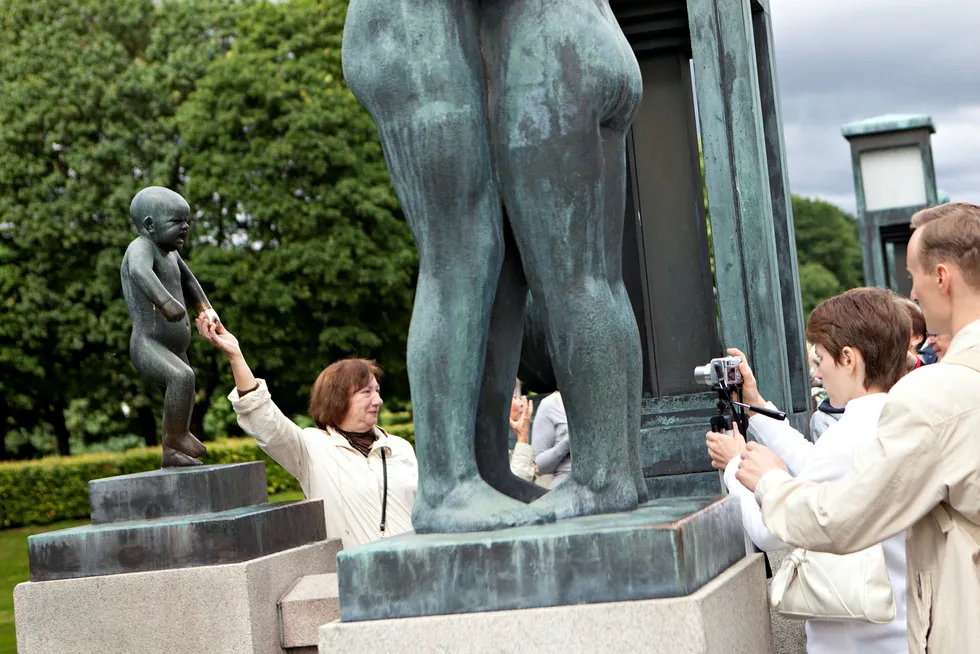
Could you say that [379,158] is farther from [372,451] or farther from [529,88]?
[529,88]

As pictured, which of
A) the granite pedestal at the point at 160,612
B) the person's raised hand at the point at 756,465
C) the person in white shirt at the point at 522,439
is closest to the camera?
the person's raised hand at the point at 756,465

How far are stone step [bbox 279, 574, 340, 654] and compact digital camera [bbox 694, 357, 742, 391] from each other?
1711 millimetres

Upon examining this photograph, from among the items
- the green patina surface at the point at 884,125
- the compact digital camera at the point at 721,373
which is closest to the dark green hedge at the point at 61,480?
the green patina surface at the point at 884,125

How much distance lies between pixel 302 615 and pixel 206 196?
84.2ft

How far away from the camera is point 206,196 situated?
29641mm

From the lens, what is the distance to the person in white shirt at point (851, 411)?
11.6ft

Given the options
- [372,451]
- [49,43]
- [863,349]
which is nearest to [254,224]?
[49,43]

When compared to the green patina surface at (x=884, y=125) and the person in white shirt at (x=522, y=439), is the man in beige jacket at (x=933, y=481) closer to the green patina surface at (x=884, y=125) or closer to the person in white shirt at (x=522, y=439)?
the person in white shirt at (x=522, y=439)

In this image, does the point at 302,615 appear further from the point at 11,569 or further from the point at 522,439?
the point at 11,569

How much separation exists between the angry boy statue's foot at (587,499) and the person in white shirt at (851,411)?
49cm

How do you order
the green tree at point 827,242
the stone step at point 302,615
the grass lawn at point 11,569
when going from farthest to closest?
the green tree at point 827,242 < the grass lawn at point 11,569 < the stone step at point 302,615

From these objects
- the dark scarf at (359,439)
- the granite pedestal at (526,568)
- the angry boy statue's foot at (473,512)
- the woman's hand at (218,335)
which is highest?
the woman's hand at (218,335)

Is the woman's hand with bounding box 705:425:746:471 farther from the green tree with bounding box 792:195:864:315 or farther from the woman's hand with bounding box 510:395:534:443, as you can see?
the green tree with bounding box 792:195:864:315

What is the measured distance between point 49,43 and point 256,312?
26.5 feet
